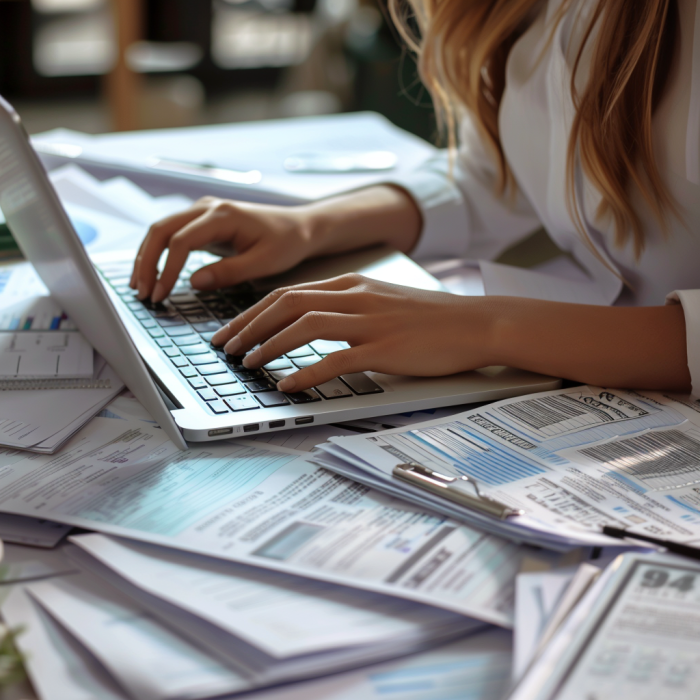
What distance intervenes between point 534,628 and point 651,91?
530 mm

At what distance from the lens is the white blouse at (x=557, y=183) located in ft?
2.23

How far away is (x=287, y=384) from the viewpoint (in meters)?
0.57

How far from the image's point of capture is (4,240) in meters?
0.93

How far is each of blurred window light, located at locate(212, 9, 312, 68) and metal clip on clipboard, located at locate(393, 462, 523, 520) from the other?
4100mm

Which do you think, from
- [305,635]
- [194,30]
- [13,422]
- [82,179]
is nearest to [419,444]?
[305,635]

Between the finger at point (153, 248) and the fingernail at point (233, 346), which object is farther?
the finger at point (153, 248)

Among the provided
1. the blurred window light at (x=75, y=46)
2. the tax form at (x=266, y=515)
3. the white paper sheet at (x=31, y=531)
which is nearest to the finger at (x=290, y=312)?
the tax form at (x=266, y=515)

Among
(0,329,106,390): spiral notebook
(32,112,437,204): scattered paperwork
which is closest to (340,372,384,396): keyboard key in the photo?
(0,329,106,390): spiral notebook

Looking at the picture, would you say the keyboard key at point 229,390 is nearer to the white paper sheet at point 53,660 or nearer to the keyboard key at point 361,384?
the keyboard key at point 361,384

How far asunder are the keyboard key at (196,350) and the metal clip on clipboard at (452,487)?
0.24 m

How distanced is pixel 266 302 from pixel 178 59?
3.86m

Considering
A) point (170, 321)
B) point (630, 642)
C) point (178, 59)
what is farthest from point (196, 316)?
point (178, 59)

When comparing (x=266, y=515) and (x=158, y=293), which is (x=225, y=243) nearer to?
(x=158, y=293)

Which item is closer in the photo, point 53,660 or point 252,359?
point 53,660
